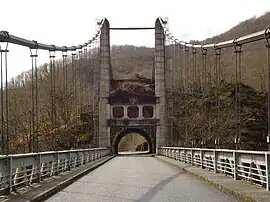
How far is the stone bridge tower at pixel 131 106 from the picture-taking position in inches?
2867

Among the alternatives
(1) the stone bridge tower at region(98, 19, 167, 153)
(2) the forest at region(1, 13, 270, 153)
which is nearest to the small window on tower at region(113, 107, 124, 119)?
(1) the stone bridge tower at region(98, 19, 167, 153)

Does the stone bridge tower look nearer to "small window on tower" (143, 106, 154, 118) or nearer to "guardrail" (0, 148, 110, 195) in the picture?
"small window on tower" (143, 106, 154, 118)

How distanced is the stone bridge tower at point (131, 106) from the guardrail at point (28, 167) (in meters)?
49.3

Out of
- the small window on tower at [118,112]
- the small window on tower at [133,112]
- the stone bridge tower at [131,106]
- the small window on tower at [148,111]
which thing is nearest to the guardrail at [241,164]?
the stone bridge tower at [131,106]

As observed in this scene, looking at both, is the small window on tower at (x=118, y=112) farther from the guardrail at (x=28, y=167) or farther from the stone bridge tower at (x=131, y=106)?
the guardrail at (x=28, y=167)

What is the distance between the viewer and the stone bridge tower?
72812 mm

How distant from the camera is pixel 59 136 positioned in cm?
4019

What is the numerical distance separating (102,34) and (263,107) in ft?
99.0

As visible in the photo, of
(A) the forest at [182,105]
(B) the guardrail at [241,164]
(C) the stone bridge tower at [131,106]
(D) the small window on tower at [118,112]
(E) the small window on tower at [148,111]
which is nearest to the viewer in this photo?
(B) the guardrail at [241,164]

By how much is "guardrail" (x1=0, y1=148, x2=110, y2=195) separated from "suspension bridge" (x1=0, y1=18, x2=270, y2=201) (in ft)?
0.10

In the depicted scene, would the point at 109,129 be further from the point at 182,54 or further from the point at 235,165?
the point at 235,165

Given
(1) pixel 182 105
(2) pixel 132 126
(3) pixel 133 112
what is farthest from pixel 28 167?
(3) pixel 133 112

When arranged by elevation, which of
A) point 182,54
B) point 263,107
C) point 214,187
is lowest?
point 214,187

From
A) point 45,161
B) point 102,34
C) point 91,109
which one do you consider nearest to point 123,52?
point 102,34
